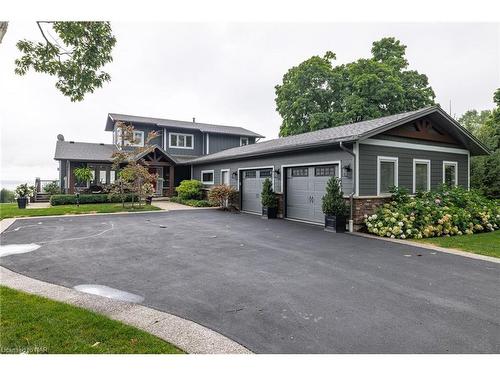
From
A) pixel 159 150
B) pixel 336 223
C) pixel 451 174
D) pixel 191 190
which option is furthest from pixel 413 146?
pixel 159 150

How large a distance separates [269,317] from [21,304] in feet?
9.74

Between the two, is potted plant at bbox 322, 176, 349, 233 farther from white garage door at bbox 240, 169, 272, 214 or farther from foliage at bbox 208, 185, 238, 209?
foliage at bbox 208, 185, 238, 209

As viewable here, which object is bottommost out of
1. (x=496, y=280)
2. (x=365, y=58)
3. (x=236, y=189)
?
(x=496, y=280)

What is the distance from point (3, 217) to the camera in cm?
1206

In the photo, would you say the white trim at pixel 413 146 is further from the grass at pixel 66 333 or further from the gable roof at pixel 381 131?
the grass at pixel 66 333

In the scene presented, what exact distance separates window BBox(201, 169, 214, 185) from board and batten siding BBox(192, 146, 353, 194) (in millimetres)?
275

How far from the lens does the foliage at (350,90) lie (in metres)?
22.6

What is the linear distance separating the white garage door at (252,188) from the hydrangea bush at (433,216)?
5683 millimetres

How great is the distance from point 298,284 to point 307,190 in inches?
285

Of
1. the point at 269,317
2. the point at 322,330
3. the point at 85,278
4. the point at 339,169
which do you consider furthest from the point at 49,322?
the point at 339,169

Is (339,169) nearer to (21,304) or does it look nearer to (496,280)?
(496,280)

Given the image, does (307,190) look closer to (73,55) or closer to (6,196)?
(73,55)

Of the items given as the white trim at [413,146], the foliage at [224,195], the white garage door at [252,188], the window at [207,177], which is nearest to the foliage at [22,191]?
the window at [207,177]

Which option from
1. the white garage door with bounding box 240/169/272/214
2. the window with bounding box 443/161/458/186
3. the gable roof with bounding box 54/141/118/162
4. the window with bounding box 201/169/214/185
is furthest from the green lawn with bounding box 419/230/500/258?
the gable roof with bounding box 54/141/118/162
